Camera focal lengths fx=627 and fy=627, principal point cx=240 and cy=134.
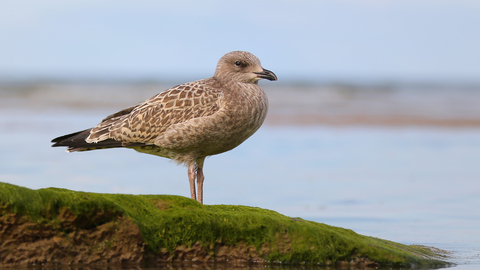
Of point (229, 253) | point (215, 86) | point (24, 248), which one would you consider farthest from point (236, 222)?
point (215, 86)

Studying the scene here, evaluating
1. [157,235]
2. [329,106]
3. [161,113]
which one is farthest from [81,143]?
[329,106]

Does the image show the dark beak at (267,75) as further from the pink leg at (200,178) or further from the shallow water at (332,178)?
the shallow water at (332,178)

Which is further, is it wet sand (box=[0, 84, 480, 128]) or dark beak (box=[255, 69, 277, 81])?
wet sand (box=[0, 84, 480, 128])

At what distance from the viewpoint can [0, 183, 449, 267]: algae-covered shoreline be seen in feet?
16.7

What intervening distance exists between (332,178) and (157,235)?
642 centimetres

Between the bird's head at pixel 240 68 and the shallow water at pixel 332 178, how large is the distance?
1996mm

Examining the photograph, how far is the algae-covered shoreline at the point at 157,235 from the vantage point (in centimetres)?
508

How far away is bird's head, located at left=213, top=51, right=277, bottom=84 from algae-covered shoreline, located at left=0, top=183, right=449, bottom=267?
231 cm

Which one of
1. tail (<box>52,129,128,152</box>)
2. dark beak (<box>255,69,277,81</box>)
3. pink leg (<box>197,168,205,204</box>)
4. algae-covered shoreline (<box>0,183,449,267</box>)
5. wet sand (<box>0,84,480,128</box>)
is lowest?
algae-covered shoreline (<box>0,183,449,267</box>)

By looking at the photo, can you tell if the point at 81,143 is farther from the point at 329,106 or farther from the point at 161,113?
the point at 329,106

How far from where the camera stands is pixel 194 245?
551 cm

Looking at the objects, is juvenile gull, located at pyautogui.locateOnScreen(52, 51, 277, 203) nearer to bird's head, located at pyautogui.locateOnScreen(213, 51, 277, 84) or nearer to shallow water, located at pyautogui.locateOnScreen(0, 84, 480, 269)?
bird's head, located at pyautogui.locateOnScreen(213, 51, 277, 84)

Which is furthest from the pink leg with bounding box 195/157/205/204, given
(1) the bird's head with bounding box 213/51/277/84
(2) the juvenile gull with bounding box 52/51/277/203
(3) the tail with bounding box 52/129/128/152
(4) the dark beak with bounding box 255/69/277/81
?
(4) the dark beak with bounding box 255/69/277/81

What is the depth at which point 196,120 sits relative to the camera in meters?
7.43
